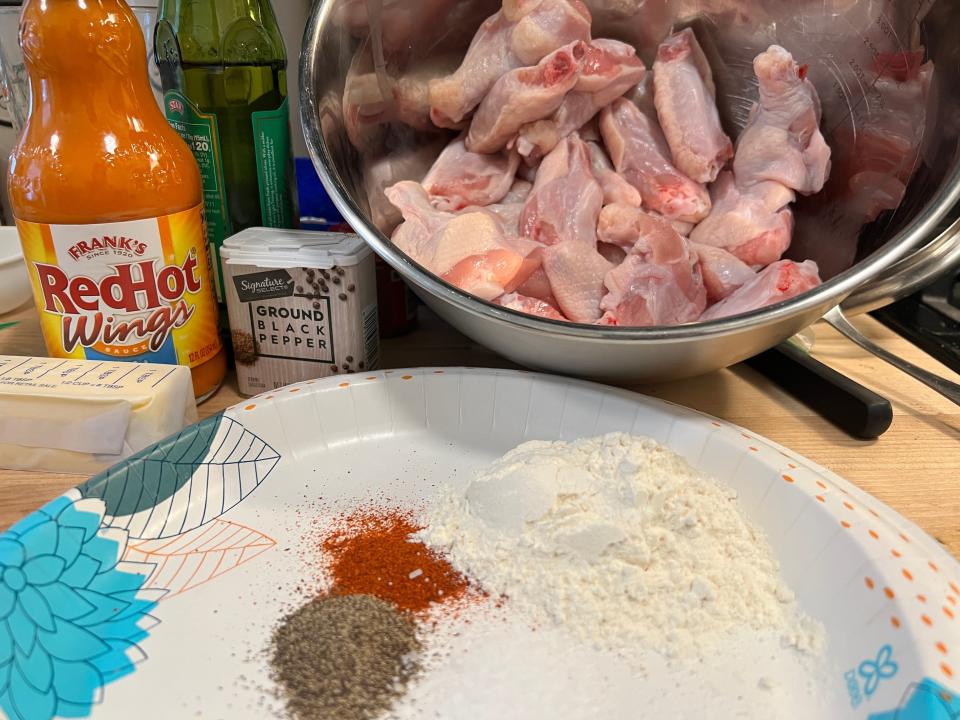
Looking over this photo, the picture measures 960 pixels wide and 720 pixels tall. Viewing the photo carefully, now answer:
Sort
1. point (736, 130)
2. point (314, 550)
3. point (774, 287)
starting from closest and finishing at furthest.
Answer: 1. point (314, 550)
2. point (774, 287)
3. point (736, 130)

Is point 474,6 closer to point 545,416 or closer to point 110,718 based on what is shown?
point 545,416

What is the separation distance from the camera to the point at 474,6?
905mm

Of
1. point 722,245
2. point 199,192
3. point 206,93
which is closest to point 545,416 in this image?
point 722,245

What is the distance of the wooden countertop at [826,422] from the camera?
25.4 inches

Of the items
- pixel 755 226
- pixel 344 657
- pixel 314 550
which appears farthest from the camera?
pixel 755 226

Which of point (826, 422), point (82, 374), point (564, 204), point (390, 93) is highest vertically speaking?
point (390, 93)

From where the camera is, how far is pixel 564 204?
83cm

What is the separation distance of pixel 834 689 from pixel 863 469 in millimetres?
325

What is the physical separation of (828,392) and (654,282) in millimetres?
260

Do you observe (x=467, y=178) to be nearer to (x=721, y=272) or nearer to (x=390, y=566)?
(x=721, y=272)

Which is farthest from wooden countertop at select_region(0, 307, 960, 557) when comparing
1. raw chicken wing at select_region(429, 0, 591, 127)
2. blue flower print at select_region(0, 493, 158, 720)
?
raw chicken wing at select_region(429, 0, 591, 127)

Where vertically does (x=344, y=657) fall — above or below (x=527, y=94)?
below

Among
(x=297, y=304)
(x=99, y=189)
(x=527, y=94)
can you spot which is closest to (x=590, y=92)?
(x=527, y=94)

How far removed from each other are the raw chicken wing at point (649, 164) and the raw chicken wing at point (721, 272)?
8 cm
